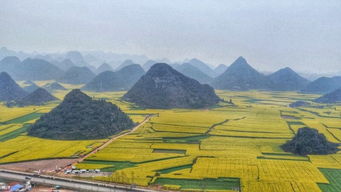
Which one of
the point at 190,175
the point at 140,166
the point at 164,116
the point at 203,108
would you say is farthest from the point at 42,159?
the point at 203,108

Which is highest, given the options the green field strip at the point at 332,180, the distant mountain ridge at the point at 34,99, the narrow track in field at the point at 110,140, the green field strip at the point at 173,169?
the distant mountain ridge at the point at 34,99

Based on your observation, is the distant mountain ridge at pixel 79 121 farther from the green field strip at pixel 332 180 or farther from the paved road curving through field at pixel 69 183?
the green field strip at pixel 332 180

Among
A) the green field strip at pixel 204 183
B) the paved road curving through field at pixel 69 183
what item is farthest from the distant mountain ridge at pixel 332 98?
the paved road curving through field at pixel 69 183

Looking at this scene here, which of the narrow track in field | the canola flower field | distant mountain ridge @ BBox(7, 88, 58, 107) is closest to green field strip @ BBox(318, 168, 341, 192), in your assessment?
the canola flower field

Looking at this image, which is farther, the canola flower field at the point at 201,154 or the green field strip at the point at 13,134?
the green field strip at the point at 13,134

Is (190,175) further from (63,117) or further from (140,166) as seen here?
(63,117)

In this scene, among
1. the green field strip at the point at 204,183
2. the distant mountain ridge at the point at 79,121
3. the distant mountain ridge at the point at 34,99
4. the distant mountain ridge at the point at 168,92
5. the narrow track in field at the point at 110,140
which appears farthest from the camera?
the distant mountain ridge at the point at 168,92

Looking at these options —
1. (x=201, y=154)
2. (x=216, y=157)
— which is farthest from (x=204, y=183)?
(x=201, y=154)

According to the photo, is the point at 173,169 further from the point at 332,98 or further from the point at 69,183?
the point at 332,98
